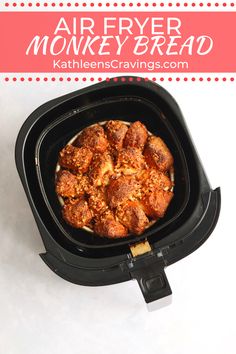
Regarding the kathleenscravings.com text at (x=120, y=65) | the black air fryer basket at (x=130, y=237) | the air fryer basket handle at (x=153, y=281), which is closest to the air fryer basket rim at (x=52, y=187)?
the black air fryer basket at (x=130, y=237)

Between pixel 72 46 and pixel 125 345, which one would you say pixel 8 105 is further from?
pixel 125 345

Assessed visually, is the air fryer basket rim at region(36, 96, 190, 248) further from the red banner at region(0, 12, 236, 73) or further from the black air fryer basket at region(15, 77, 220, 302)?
the red banner at region(0, 12, 236, 73)

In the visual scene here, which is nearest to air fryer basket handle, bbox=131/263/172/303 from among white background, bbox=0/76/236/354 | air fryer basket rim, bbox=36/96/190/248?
air fryer basket rim, bbox=36/96/190/248

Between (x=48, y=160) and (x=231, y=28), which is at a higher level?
(x=231, y=28)

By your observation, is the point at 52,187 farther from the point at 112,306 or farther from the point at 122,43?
the point at 122,43

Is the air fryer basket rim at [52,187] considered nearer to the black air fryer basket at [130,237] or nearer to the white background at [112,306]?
the black air fryer basket at [130,237]
